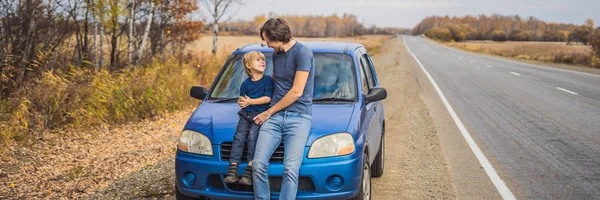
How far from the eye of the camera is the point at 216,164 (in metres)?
4.04

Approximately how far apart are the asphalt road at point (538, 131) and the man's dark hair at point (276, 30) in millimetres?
3065

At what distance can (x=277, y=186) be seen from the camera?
13.1 ft

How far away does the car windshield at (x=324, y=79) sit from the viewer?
16.6ft

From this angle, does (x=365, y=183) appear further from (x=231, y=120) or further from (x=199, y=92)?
(x=199, y=92)

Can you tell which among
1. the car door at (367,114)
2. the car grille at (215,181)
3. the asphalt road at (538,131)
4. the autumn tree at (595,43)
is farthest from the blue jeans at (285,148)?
the autumn tree at (595,43)

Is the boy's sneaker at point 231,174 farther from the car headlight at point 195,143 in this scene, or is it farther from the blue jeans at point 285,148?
the car headlight at point 195,143

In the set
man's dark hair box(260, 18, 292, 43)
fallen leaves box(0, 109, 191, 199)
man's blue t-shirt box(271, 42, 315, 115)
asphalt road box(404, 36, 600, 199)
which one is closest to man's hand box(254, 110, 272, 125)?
man's blue t-shirt box(271, 42, 315, 115)

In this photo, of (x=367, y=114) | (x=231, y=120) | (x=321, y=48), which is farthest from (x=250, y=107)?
(x=321, y=48)

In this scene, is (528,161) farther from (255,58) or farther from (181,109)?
(181,109)

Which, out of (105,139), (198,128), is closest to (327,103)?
(198,128)

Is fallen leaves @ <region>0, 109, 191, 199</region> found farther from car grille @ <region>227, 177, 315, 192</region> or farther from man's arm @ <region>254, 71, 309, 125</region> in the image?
man's arm @ <region>254, 71, 309, 125</region>

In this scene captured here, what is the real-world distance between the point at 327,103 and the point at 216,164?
1.28 metres

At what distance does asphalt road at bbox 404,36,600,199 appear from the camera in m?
5.89

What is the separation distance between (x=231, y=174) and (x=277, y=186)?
Answer: 35 centimetres
